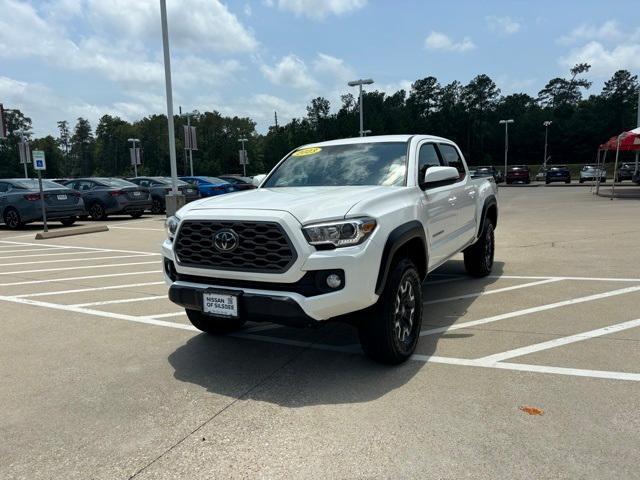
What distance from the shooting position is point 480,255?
707 cm

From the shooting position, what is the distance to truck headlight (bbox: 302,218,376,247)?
11.6 feet

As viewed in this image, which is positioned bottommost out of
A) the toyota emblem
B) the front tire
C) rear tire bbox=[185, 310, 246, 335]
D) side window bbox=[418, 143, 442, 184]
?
rear tire bbox=[185, 310, 246, 335]

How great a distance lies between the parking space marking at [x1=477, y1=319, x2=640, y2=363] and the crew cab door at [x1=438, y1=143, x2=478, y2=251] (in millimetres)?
1440

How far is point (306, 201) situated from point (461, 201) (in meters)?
2.59

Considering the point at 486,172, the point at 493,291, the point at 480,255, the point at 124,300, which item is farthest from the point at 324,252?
the point at 486,172

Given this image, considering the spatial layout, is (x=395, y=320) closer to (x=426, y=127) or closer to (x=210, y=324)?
(x=210, y=324)

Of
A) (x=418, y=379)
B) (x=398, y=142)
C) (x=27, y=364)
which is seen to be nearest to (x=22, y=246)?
(x=27, y=364)

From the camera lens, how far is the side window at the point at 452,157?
6084 mm

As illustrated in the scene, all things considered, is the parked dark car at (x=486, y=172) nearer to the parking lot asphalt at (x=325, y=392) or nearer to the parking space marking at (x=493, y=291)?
the parking space marking at (x=493, y=291)

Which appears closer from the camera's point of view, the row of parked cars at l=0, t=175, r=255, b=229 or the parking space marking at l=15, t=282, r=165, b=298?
the parking space marking at l=15, t=282, r=165, b=298

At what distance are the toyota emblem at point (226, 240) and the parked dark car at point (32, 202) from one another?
13783mm

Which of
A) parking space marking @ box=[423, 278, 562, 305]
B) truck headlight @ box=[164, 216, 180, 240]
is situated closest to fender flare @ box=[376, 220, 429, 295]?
truck headlight @ box=[164, 216, 180, 240]

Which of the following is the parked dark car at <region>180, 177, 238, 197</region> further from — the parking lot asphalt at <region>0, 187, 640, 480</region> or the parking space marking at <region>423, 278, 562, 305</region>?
the parking space marking at <region>423, 278, 562, 305</region>

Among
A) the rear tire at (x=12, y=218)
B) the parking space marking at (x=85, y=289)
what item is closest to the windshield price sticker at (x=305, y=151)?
the parking space marking at (x=85, y=289)
